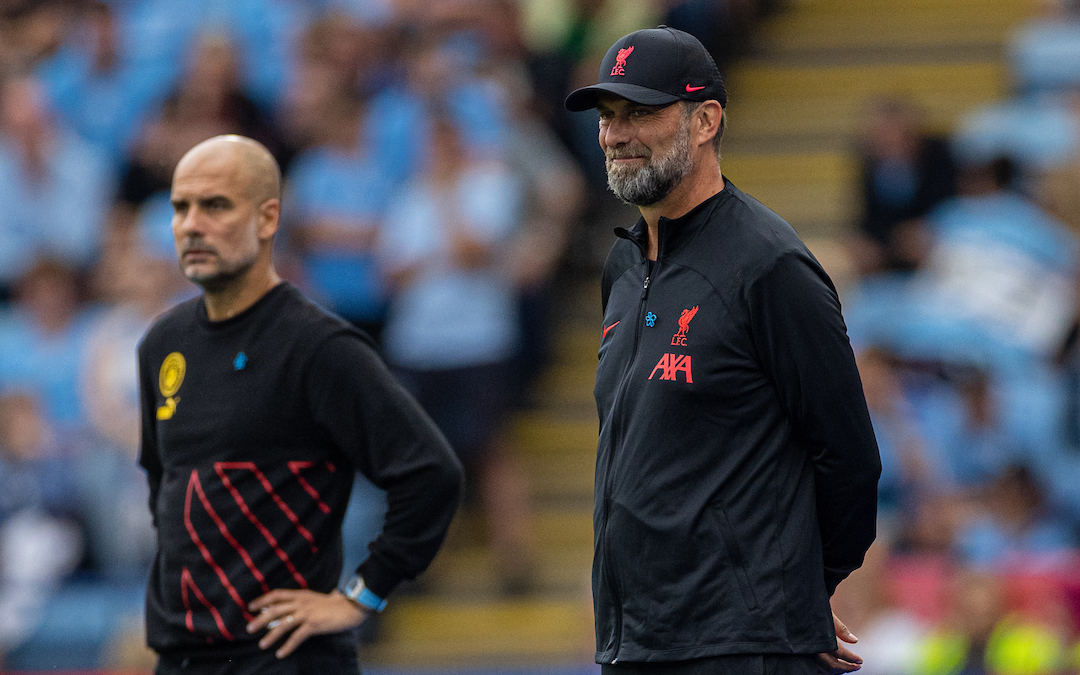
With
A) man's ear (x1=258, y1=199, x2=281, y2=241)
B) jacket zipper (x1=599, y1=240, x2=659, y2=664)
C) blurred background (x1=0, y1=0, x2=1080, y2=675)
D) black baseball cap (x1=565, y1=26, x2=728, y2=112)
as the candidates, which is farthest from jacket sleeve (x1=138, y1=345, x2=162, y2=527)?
blurred background (x1=0, y1=0, x2=1080, y2=675)

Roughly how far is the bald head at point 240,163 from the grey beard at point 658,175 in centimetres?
137

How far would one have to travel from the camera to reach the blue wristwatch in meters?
4.43

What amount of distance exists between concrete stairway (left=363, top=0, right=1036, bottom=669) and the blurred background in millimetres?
30

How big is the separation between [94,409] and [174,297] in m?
0.92

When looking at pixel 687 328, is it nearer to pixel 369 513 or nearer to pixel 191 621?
pixel 191 621

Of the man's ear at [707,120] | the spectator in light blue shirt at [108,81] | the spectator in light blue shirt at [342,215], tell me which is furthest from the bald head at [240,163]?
the spectator in light blue shirt at [108,81]

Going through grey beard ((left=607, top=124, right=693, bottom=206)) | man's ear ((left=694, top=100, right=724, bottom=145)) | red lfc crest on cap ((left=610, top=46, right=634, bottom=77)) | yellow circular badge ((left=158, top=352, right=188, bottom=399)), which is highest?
red lfc crest on cap ((left=610, top=46, right=634, bottom=77))

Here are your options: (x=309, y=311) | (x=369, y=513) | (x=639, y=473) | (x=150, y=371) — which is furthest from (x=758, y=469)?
(x=369, y=513)

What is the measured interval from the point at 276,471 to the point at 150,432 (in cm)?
57

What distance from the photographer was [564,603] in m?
8.91

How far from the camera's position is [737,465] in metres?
3.48

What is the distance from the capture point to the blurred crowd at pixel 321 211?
29.1 feet

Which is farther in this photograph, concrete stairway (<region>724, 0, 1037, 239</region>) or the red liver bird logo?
concrete stairway (<region>724, 0, 1037, 239</region>)

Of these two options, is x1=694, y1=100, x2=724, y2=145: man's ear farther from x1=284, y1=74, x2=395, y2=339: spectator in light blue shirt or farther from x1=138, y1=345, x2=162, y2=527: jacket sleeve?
x1=284, y1=74, x2=395, y2=339: spectator in light blue shirt
